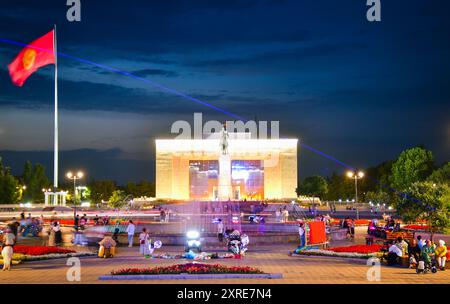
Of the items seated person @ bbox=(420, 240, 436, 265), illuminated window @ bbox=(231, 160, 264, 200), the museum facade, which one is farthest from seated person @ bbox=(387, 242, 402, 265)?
illuminated window @ bbox=(231, 160, 264, 200)

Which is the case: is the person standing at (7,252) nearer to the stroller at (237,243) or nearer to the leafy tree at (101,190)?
the stroller at (237,243)

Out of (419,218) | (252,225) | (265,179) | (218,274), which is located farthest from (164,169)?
(218,274)

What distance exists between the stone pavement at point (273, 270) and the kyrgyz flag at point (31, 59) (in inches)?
829

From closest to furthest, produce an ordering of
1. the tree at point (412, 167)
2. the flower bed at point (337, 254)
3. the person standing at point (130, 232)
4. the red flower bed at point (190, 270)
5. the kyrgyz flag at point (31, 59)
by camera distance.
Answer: the red flower bed at point (190, 270), the flower bed at point (337, 254), the person standing at point (130, 232), the kyrgyz flag at point (31, 59), the tree at point (412, 167)

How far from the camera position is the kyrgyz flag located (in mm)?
38344

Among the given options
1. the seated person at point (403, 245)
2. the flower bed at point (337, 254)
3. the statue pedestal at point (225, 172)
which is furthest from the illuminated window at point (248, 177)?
the seated person at point (403, 245)

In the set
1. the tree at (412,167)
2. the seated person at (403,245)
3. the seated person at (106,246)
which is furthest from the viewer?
the tree at (412,167)

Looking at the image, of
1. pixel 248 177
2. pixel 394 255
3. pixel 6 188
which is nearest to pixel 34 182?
pixel 6 188

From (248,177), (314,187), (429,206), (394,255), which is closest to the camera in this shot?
(394,255)

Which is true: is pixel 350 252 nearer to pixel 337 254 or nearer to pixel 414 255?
pixel 337 254

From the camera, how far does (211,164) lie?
9031cm

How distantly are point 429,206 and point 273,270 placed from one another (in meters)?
7.96

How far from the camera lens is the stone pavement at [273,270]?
14968 millimetres
